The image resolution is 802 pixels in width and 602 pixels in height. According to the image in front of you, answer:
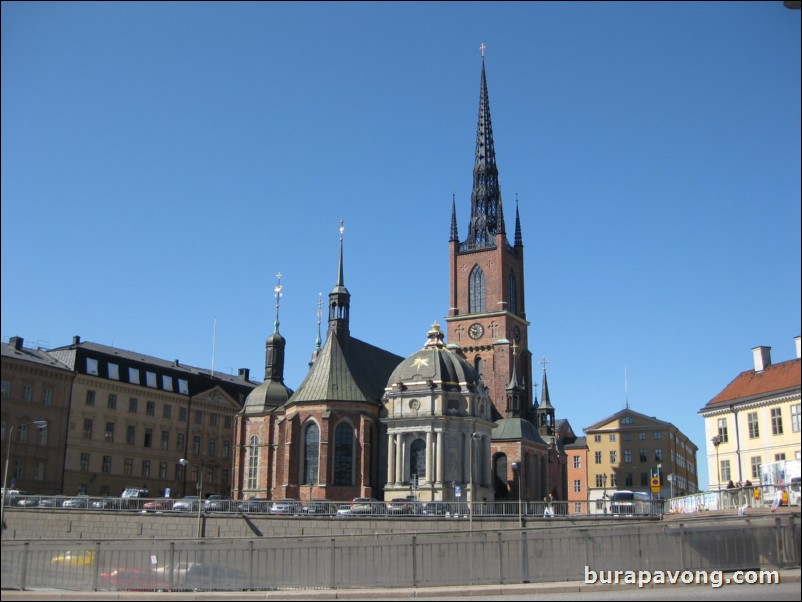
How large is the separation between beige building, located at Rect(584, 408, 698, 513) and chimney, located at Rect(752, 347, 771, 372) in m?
70.4

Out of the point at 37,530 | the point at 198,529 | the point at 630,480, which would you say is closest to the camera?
the point at 198,529

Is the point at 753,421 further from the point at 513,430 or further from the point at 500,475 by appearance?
the point at 500,475

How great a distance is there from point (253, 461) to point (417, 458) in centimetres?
1790

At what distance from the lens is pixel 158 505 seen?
59.1 metres

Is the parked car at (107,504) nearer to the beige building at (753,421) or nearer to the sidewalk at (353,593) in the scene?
the sidewalk at (353,593)

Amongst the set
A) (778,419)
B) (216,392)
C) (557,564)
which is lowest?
(557,564)

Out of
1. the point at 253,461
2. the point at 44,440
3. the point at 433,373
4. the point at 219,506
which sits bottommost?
the point at 219,506

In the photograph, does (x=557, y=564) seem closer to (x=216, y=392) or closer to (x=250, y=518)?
(x=250, y=518)

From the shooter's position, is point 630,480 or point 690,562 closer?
point 690,562

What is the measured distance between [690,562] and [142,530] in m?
38.0

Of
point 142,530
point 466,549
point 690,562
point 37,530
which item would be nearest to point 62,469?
point 37,530

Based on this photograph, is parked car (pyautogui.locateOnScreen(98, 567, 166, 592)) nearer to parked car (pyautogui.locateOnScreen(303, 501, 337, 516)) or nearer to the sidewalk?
the sidewalk

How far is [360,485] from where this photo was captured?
243ft

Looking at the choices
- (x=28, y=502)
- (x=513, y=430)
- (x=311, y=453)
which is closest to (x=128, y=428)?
(x=311, y=453)
